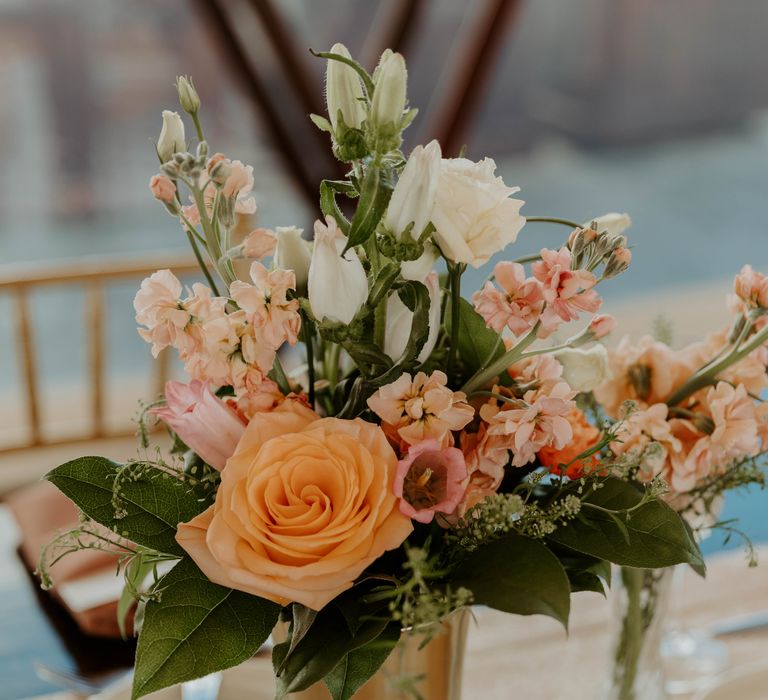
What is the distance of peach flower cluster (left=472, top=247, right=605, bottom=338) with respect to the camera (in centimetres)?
59

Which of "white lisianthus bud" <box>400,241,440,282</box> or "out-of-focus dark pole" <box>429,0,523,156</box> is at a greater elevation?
"white lisianthus bud" <box>400,241,440,282</box>

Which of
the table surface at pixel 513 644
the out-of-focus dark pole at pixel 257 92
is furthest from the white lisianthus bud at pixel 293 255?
the out-of-focus dark pole at pixel 257 92

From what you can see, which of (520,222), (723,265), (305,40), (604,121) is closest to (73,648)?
(520,222)

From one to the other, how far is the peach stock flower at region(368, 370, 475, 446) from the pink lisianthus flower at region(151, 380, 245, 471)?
9 centimetres

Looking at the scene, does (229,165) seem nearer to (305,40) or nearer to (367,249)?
(367,249)

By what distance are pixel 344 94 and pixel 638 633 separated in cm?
54

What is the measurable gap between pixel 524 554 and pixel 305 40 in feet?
14.0

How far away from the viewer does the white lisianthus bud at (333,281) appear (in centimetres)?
58

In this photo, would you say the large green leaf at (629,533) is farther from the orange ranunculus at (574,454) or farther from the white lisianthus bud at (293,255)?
the white lisianthus bud at (293,255)

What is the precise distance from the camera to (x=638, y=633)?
874mm

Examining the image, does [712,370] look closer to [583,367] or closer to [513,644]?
[583,367]

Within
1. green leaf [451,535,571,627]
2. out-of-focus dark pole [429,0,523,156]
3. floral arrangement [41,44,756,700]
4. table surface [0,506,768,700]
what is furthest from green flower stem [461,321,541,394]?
out-of-focus dark pole [429,0,523,156]

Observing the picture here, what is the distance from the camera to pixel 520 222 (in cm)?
59

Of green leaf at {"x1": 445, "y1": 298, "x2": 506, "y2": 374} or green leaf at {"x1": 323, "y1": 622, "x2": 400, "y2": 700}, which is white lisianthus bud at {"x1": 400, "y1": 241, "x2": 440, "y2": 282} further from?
green leaf at {"x1": 323, "y1": 622, "x2": 400, "y2": 700}
